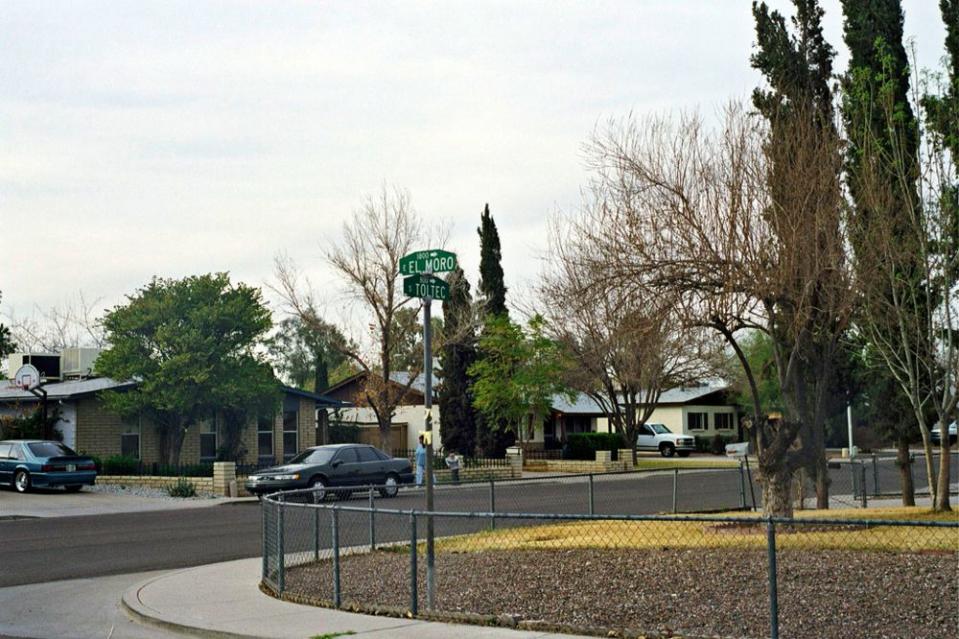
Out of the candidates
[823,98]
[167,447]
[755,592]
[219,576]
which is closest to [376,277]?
[167,447]

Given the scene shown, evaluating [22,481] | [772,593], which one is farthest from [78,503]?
[772,593]

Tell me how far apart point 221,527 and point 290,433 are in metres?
24.4

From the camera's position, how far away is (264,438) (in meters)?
47.6

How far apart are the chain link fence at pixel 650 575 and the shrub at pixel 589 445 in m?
33.5

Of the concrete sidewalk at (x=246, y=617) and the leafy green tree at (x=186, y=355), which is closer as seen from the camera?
the concrete sidewalk at (x=246, y=617)

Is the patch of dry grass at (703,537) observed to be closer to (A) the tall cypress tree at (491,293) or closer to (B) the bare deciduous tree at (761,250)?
(B) the bare deciduous tree at (761,250)

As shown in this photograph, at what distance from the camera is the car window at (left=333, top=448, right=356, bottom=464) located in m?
32.6

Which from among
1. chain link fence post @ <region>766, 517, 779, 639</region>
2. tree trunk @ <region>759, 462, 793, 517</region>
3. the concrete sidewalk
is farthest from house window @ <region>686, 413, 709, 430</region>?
chain link fence post @ <region>766, 517, 779, 639</region>

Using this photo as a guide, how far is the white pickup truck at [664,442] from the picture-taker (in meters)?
68.7

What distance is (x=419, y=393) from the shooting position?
2345 inches

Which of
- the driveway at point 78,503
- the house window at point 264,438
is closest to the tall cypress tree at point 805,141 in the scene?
the driveway at point 78,503

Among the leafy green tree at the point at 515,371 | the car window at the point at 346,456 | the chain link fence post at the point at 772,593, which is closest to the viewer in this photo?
the chain link fence post at the point at 772,593

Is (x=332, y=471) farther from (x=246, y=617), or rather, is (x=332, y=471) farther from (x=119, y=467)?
(x=246, y=617)

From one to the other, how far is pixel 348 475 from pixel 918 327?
16.6 metres
